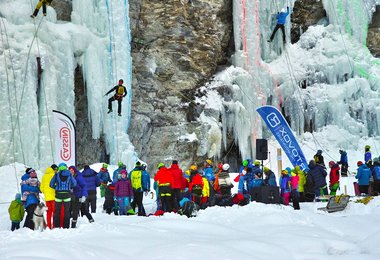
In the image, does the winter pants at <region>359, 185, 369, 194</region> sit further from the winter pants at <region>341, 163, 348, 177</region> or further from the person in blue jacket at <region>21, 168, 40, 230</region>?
the person in blue jacket at <region>21, 168, 40, 230</region>

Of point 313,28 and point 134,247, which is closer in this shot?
point 134,247

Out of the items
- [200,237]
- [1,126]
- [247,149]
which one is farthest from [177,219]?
[247,149]

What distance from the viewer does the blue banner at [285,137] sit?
55.4ft

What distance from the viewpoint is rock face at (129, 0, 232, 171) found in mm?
24125

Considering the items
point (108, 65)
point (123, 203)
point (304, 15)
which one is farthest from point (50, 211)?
point (304, 15)

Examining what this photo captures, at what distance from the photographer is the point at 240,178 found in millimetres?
14039

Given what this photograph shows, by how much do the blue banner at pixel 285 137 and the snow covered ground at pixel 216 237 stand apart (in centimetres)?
472

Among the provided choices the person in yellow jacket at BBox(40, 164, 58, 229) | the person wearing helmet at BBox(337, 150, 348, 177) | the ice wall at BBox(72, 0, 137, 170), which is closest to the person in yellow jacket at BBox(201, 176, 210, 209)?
the person in yellow jacket at BBox(40, 164, 58, 229)

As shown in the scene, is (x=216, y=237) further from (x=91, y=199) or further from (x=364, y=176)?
(x=364, y=176)

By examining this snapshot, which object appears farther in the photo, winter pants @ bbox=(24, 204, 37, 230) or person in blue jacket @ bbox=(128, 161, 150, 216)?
person in blue jacket @ bbox=(128, 161, 150, 216)

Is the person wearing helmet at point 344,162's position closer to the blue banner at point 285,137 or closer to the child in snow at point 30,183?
the blue banner at point 285,137

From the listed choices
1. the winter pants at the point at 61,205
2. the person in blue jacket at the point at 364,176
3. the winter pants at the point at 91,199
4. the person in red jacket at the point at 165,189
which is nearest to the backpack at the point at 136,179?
the person in red jacket at the point at 165,189

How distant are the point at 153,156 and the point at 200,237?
1539 cm

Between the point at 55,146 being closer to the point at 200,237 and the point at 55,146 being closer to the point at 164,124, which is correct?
the point at 164,124
